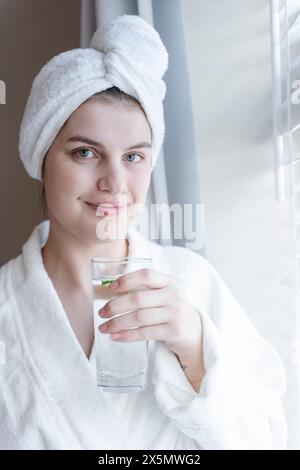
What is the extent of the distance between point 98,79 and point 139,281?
24 centimetres

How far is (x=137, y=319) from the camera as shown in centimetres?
57

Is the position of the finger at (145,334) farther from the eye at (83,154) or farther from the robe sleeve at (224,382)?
the eye at (83,154)

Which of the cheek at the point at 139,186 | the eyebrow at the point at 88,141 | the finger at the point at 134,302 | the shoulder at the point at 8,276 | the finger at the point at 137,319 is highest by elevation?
the eyebrow at the point at 88,141

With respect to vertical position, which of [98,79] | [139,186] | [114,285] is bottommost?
[114,285]

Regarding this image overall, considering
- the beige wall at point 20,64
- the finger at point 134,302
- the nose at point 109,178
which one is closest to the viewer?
the finger at point 134,302

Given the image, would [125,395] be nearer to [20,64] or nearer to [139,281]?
[139,281]

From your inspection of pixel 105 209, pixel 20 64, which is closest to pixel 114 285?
pixel 105 209

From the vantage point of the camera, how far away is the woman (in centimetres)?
62

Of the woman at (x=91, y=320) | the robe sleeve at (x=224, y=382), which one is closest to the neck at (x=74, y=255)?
the woman at (x=91, y=320)

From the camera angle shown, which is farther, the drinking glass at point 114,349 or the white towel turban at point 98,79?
the white towel turban at point 98,79

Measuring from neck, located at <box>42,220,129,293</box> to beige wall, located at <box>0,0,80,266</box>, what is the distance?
0.13 metres

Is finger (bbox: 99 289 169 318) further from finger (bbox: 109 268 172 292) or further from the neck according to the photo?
the neck

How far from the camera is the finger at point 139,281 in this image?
55cm

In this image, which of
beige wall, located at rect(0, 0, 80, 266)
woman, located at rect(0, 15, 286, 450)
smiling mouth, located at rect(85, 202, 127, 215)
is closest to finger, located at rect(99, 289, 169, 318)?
woman, located at rect(0, 15, 286, 450)
